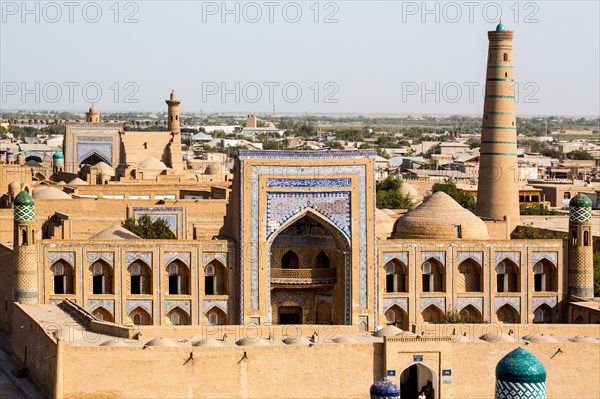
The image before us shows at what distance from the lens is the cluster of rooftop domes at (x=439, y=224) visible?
35812 mm

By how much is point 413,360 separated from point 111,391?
5801mm

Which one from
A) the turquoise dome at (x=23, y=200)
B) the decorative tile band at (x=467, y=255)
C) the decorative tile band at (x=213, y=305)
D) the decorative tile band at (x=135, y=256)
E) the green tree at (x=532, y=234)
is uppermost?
the turquoise dome at (x=23, y=200)

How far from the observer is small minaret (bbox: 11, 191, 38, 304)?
32.0 metres

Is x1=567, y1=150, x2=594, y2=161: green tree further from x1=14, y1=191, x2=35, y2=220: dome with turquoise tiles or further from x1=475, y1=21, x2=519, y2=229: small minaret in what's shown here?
x1=14, y1=191, x2=35, y2=220: dome with turquoise tiles

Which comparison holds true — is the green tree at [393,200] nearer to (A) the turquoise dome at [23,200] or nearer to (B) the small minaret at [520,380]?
(A) the turquoise dome at [23,200]

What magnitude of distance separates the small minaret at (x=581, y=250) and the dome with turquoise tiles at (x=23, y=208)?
12.9 m

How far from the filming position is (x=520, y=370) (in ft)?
41.2

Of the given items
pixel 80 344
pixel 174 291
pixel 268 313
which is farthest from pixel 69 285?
pixel 80 344

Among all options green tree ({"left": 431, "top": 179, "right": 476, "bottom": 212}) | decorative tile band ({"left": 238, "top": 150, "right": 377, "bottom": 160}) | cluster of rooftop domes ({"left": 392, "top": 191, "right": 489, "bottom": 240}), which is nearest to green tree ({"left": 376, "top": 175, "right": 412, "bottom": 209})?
green tree ({"left": 431, "top": 179, "right": 476, "bottom": 212})

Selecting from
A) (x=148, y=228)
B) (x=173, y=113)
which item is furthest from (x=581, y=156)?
(x=148, y=228)

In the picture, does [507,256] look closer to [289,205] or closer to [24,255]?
[289,205]

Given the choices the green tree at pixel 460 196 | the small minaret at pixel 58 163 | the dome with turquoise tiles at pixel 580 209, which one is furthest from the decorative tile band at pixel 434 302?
the small minaret at pixel 58 163

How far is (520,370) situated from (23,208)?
21.1 m

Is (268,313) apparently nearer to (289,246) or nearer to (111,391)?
(289,246)
